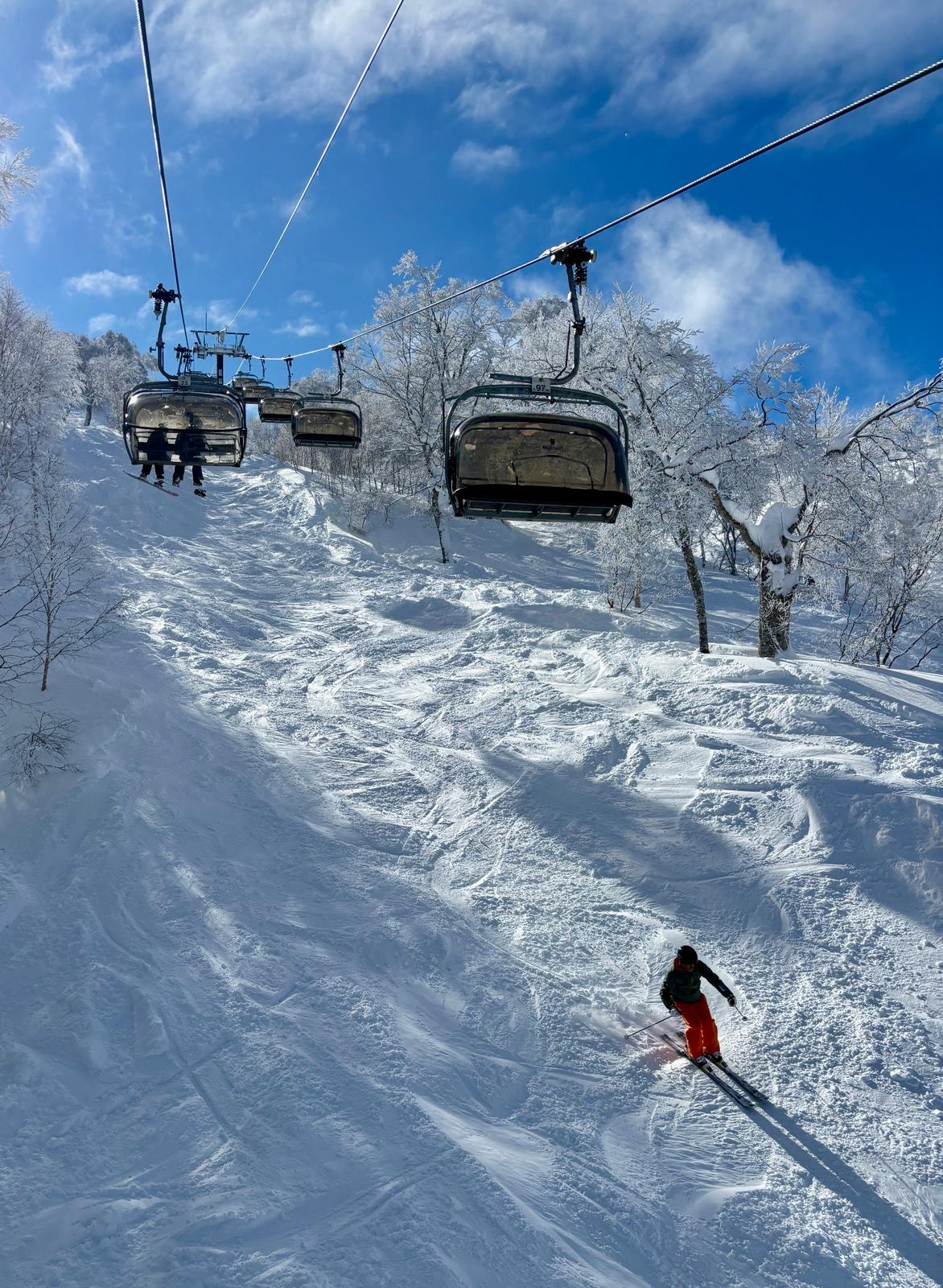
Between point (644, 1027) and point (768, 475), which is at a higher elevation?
point (768, 475)

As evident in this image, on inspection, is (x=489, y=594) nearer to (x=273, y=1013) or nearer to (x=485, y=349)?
(x=485, y=349)

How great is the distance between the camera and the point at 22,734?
10758mm

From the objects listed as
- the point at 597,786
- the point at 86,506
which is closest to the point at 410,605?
the point at 597,786

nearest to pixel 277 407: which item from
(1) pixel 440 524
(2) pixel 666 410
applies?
(2) pixel 666 410

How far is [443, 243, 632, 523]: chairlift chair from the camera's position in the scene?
17.1 ft

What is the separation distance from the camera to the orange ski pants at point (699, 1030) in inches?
→ 251

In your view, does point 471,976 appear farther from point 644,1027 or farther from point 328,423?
point 328,423

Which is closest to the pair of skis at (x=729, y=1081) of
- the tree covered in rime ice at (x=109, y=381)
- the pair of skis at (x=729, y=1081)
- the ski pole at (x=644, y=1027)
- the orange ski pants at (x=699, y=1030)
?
the pair of skis at (x=729, y=1081)

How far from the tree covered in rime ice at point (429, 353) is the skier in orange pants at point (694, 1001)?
71.9ft

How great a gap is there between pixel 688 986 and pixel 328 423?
34.2 feet

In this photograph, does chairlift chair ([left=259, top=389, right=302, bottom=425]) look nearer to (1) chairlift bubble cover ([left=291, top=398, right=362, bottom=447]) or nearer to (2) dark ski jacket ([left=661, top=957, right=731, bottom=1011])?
(1) chairlift bubble cover ([left=291, top=398, right=362, bottom=447])

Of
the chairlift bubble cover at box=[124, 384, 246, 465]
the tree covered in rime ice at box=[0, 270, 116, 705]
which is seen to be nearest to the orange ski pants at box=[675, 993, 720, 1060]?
the chairlift bubble cover at box=[124, 384, 246, 465]

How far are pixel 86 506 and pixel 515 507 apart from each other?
28.9 meters

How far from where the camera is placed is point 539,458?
5.41 m
